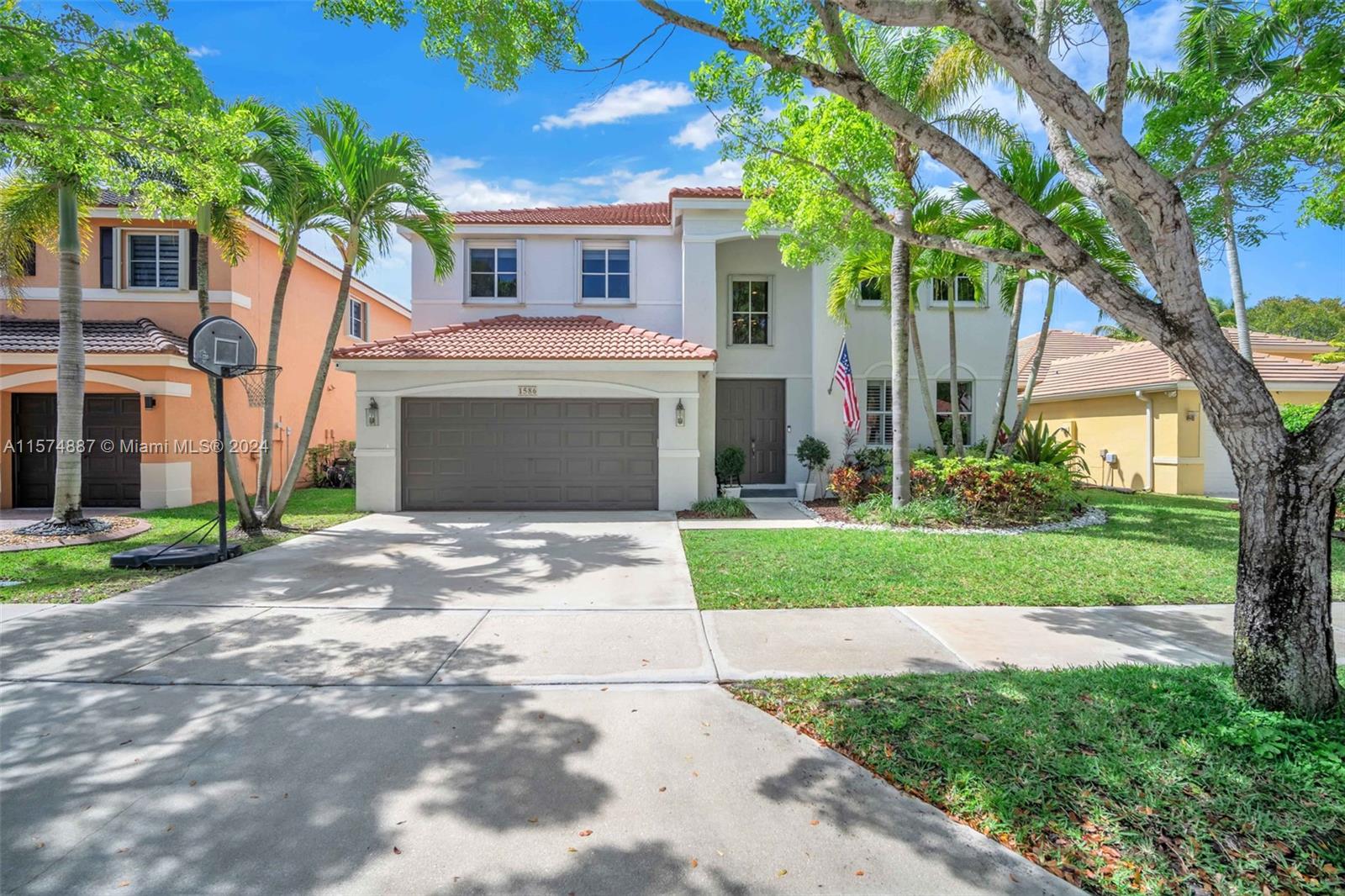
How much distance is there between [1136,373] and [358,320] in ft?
74.1

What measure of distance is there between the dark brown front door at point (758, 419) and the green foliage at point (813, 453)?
Result: 3.06 feet

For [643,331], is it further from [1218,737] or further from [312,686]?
[1218,737]

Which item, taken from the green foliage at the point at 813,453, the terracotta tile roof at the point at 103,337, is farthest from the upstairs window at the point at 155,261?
the green foliage at the point at 813,453

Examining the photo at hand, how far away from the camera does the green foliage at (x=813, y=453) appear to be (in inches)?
550

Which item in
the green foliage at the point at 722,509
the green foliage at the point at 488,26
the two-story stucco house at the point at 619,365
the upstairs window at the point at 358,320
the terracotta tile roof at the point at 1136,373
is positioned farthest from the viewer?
the upstairs window at the point at 358,320

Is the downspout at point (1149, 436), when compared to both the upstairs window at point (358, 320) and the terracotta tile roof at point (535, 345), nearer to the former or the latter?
the terracotta tile roof at point (535, 345)

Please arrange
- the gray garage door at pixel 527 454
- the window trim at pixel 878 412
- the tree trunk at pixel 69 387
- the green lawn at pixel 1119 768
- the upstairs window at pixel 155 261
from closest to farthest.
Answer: the green lawn at pixel 1119 768
the tree trunk at pixel 69 387
the gray garage door at pixel 527 454
the upstairs window at pixel 155 261
the window trim at pixel 878 412

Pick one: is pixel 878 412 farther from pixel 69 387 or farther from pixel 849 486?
pixel 69 387

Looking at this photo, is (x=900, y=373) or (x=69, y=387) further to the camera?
(x=900, y=373)

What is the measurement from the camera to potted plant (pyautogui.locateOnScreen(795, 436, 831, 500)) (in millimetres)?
13977

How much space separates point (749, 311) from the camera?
15320 millimetres

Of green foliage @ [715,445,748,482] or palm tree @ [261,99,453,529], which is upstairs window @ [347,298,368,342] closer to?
palm tree @ [261,99,453,529]

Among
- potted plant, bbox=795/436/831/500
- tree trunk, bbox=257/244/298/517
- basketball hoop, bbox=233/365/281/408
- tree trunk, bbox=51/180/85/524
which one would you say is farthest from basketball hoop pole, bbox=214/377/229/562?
potted plant, bbox=795/436/831/500

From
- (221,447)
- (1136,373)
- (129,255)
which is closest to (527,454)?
(221,447)
